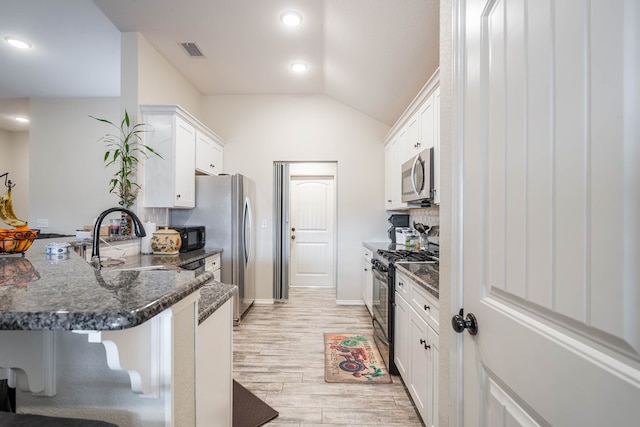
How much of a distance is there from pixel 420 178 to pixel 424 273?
33.8 inches

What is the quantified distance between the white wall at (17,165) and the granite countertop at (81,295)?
633cm

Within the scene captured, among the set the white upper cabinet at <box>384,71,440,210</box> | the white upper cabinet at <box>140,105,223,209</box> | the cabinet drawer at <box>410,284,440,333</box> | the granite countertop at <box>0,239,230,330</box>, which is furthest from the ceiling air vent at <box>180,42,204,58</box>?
the cabinet drawer at <box>410,284,440,333</box>

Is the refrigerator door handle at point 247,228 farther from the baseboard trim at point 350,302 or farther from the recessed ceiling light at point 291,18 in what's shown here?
the recessed ceiling light at point 291,18

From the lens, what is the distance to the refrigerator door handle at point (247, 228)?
3596 millimetres

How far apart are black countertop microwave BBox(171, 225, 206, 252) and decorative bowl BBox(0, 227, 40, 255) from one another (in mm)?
1773

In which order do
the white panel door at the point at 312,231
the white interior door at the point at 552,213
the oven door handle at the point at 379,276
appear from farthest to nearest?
the white panel door at the point at 312,231
the oven door handle at the point at 379,276
the white interior door at the point at 552,213

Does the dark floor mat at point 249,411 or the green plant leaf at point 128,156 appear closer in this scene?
the dark floor mat at point 249,411

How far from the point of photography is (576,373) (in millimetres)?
545

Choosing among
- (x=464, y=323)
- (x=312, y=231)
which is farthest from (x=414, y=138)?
(x=312, y=231)

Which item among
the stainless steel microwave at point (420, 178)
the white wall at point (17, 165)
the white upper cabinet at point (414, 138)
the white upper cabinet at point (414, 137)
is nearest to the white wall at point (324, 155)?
the white upper cabinet at point (414, 138)

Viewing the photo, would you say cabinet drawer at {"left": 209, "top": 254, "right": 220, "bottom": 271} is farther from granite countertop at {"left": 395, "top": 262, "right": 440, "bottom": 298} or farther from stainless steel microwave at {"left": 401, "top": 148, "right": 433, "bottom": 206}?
stainless steel microwave at {"left": 401, "top": 148, "right": 433, "bottom": 206}

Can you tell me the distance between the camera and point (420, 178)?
2.43m

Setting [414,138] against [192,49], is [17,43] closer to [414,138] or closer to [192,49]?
[192,49]

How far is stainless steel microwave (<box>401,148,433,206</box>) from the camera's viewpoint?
231 cm
